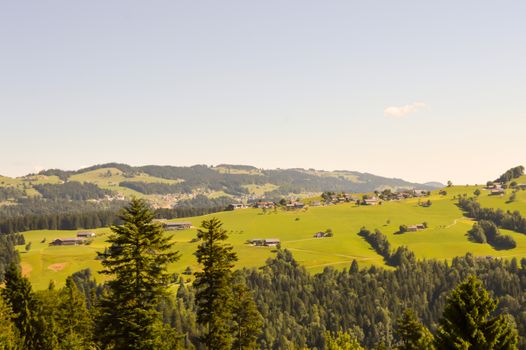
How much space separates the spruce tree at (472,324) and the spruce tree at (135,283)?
64.6 feet

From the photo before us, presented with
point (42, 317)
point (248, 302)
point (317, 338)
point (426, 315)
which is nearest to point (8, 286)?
point (42, 317)

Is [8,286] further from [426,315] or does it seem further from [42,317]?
[426,315]

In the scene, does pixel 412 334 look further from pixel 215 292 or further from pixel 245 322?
pixel 215 292

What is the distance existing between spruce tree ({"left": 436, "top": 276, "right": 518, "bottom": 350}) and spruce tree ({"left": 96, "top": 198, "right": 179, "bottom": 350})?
19681 mm

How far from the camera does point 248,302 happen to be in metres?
50.2

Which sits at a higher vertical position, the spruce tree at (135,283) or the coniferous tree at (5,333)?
the spruce tree at (135,283)

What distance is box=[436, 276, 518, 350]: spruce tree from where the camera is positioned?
2855 cm

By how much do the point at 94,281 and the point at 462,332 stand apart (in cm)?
18596

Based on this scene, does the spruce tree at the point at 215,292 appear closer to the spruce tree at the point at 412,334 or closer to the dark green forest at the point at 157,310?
the dark green forest at the point at 157,310

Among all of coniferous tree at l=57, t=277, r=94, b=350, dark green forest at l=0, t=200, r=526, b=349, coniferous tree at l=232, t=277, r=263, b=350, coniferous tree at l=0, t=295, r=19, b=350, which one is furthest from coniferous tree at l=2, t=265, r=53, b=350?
coniferous tree at l=232, t=277, r=263, b=350

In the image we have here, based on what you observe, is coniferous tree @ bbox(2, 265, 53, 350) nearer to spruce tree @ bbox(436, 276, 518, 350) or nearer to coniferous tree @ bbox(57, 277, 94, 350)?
coniferous tree @ bbox(57, 277, 94, 350)

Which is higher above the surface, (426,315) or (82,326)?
(82,326)

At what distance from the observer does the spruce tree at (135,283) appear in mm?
36469

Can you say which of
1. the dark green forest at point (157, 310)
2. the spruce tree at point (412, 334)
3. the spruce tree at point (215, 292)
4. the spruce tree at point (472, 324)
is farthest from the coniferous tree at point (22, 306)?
the spruce tree at point (472, 324)
